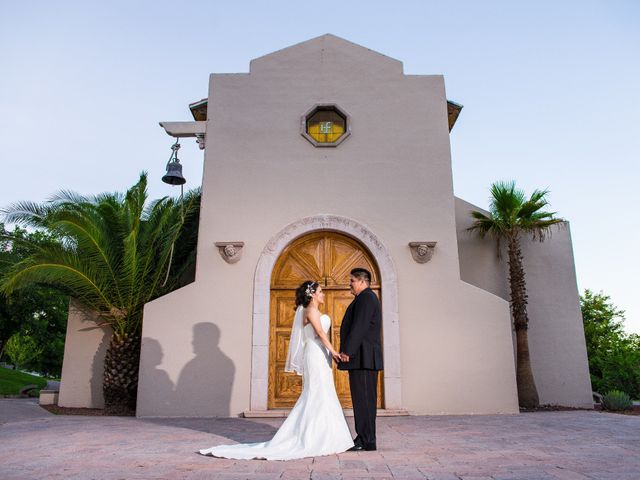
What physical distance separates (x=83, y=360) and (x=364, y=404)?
7.67 meters

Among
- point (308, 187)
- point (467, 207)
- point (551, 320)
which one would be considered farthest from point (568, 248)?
point (308, 187)

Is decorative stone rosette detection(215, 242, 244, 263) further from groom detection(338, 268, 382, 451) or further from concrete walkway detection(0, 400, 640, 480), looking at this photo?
groom detection(338, 268, 382, 451)

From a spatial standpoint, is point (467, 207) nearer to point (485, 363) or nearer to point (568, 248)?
point (568, 248)

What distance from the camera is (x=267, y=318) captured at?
9062mm

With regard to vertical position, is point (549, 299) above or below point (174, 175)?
below

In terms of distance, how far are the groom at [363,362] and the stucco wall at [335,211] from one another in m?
3.99

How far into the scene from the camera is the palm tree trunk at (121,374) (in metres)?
9.65

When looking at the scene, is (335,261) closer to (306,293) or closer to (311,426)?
(306,293)

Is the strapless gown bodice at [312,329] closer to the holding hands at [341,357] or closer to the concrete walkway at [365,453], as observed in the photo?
the holding hands at [341,357]

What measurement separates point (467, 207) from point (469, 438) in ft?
22.5

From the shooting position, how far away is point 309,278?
9.57 metres

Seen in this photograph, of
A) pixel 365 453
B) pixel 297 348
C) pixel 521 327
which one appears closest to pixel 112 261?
pixel 297 348

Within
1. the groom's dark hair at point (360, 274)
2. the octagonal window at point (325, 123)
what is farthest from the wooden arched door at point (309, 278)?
the groom's dark hair at point (360, 274)

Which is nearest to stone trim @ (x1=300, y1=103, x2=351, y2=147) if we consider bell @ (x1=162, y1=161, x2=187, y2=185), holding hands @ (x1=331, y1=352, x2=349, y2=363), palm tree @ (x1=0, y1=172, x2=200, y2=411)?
bell @ (x1=162, y1=161, x2=187, y2=185)
